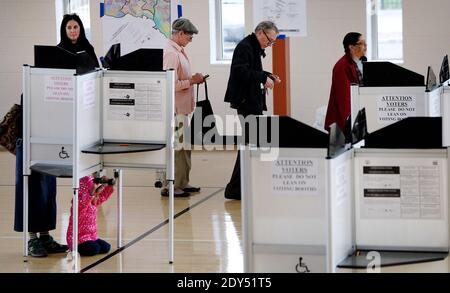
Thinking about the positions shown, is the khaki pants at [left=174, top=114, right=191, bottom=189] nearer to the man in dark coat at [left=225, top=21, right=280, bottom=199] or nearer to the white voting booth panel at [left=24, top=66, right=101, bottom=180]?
the man in dark coat at [left=225, top=21, right=280, bottom=199]

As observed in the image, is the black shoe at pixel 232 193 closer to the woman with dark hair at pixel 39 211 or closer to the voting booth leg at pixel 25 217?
the woman with dark hair at pixel 39 211

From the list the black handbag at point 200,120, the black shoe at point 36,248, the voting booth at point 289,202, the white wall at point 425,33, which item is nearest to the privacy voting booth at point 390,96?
the black shoe at point 36,248

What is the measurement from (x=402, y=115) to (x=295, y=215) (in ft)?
8.35

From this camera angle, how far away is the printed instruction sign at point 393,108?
6.03m

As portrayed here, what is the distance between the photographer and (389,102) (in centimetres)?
604

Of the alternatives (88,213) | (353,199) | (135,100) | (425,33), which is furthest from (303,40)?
(353,199)

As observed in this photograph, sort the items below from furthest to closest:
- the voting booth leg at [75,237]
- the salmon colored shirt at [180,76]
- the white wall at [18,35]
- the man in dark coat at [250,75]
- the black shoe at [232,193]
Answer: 1. the white wall at [18,35]
2. the black shoe at [232,193]
3. the salmon colored shirt at [180,76]
4. the man in dark coat at [250,75]
5. the voting booth leg at [75,237]

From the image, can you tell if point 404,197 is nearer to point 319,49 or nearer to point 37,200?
point 37,200

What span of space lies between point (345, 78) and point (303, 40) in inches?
141

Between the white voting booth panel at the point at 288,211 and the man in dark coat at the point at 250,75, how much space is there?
13.9ft

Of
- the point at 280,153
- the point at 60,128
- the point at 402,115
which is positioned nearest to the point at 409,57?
the point at 402,115

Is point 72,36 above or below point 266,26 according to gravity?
below
